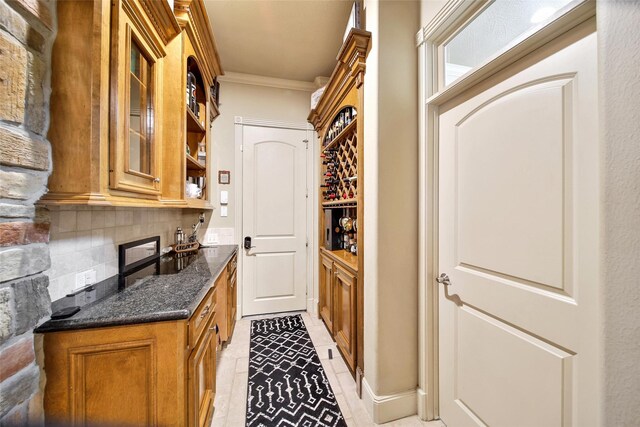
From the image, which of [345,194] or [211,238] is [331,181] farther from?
[211,238]

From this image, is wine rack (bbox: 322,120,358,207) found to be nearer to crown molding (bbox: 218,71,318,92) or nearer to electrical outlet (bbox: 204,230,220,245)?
crown molding (bbox: 218,71,318,92)

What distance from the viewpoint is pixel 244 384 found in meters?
1.78

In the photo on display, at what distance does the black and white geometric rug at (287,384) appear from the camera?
1.50 meters

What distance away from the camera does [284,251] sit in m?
2.98

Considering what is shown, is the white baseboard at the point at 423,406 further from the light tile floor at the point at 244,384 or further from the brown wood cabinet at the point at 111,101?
the brown wood cabinet at the point at 111,101

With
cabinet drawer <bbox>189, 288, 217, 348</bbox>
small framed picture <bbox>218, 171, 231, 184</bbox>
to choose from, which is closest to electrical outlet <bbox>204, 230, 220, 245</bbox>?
small framed picture <bbox>218, 171, 231, 184</bbox>

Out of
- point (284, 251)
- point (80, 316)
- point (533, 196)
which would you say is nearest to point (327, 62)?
point (284, 251)

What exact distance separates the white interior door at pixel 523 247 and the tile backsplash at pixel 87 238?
191 cm

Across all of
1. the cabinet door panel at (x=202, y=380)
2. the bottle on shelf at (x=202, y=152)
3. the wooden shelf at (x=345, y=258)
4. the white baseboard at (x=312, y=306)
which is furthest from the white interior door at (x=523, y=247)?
the bottle on shelf at (x=202, y=152)

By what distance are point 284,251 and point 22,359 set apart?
2.26 meters

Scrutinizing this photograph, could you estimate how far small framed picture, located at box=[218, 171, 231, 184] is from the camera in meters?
2.79

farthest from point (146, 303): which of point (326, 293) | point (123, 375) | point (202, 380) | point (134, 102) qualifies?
point (326, 293)

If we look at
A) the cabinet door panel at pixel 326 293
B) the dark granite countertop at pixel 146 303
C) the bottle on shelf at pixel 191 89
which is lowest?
the cabinet door panel at pixel 326 293

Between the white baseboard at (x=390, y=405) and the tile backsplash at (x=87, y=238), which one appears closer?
the tile backsplash at (x=87, y=238)
